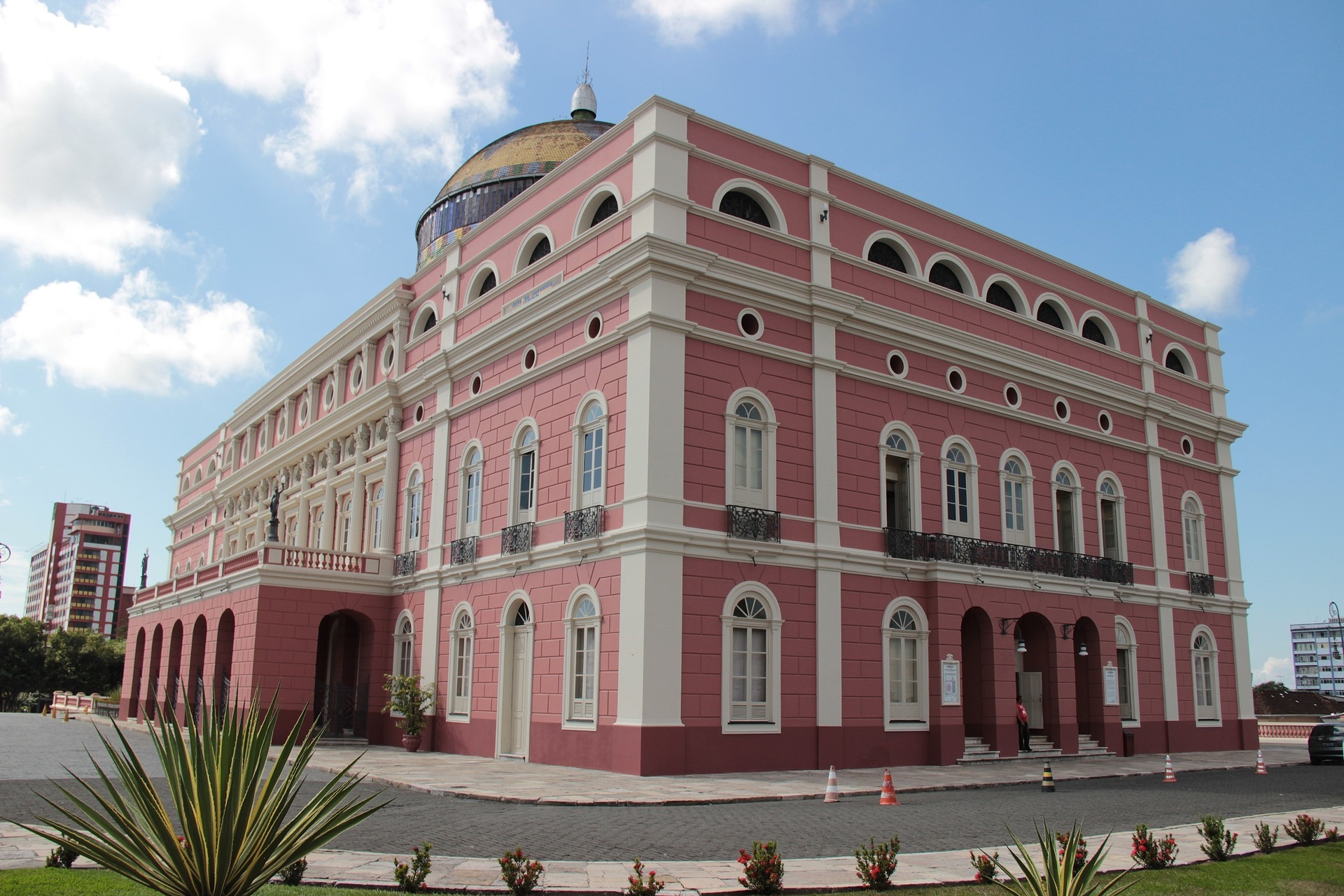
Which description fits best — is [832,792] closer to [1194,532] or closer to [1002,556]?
[1002,556]

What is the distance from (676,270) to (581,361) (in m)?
2.84

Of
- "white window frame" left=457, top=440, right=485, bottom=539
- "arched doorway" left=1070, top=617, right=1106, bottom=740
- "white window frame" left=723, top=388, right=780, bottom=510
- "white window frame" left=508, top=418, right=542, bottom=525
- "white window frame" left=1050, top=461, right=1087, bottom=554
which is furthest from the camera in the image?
"white window frame" left=1050, top=461, right=1087, bottom=554

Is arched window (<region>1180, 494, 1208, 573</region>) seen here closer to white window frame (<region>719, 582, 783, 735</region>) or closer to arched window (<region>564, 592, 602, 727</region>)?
white window frame (<region>719, 582, 783, 735</region>)

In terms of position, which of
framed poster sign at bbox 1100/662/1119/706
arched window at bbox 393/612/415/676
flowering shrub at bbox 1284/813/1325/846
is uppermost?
arched window at bbox 393/612/415/676

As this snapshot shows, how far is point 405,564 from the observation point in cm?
2588

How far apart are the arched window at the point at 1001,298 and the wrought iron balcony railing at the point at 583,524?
1170 cm

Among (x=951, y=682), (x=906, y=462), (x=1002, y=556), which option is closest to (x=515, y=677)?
(x=951, y=682)

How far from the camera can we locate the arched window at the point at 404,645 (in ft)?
82.1

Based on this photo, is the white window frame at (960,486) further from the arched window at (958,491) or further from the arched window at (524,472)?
the arched window at (524,472)

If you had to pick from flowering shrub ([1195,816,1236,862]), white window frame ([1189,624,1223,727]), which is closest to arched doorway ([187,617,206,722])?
flowering shrub ([1195,816,1236,862])

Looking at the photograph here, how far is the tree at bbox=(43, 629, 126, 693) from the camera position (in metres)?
62.5

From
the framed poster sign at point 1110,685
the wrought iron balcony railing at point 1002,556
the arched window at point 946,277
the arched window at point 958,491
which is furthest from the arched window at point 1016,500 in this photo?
the arched window at point 946,277

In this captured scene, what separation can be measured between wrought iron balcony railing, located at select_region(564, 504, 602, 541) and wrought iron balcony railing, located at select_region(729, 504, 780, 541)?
2.36 metres

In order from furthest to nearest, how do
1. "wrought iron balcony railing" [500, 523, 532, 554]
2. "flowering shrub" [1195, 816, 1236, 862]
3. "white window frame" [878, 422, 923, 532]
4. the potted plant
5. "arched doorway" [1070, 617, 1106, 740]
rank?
"arched doorway" [1070, 617, 1106, 740], the potted plant, "white window frame" [878, 422, 923, 532], "wrought iron balcony railing" [500, 523, 532, 554], "flowering shrub" [1195, 816, 1236, 862]
